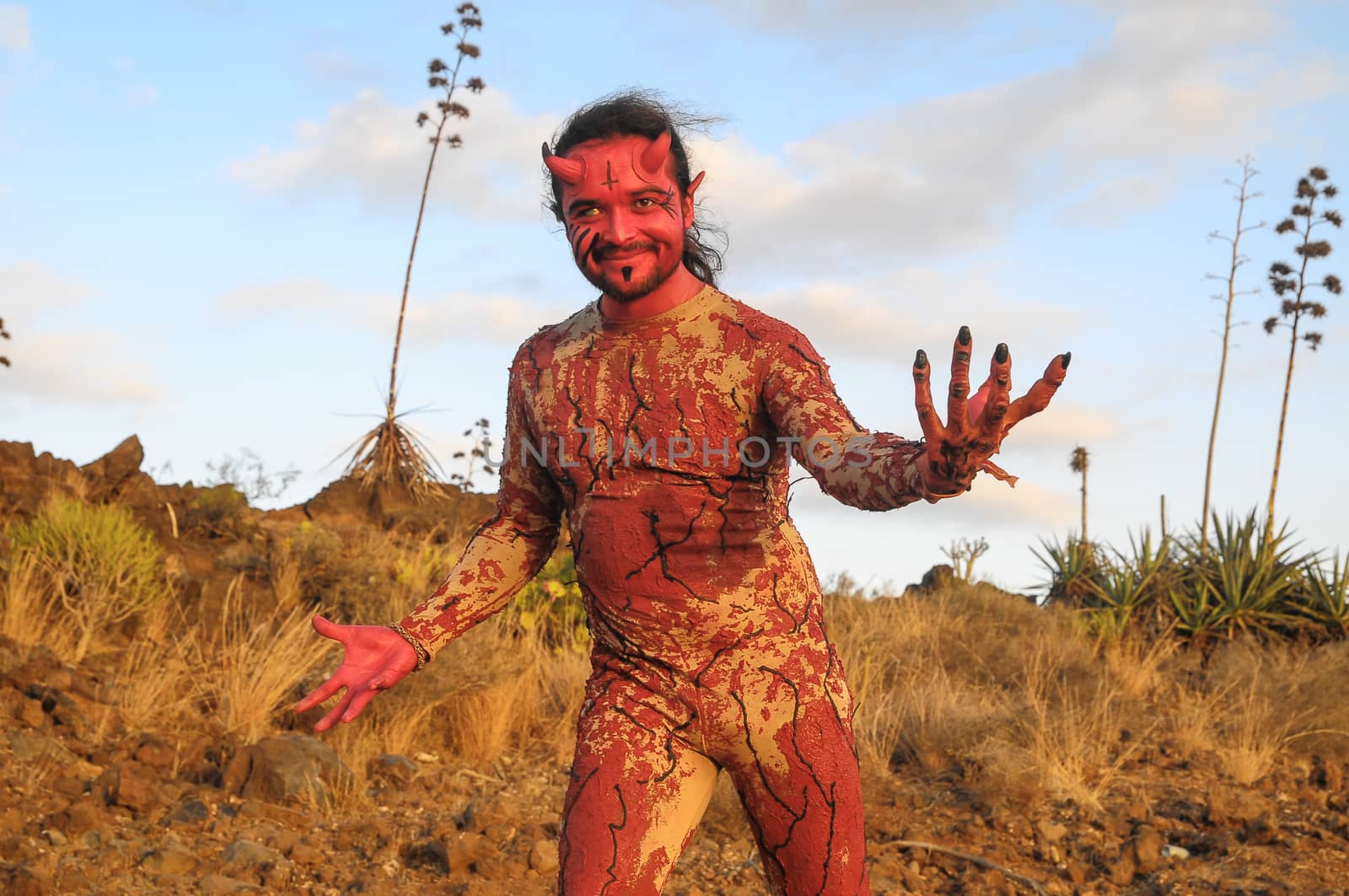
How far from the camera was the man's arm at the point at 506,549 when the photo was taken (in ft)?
10.7

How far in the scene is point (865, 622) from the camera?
11.6m

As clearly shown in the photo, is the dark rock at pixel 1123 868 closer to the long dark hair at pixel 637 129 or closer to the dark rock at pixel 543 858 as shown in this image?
the dark rock at pixel 543 858

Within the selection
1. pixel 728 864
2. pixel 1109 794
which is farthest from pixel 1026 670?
pixel 728 864

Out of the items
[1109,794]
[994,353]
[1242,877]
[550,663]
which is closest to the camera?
[994,353]

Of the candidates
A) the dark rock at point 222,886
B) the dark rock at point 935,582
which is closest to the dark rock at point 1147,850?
the dark rock at point 222,886

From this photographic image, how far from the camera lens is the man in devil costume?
2.88 meters

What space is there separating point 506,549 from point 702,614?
0.65 metres

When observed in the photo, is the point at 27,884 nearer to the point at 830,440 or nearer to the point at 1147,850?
the point at 830,440

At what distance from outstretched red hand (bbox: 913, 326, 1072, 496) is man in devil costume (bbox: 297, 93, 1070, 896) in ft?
1.59

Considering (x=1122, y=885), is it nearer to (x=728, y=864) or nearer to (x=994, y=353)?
(x=728, y=864)

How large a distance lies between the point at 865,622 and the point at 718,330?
29.3 ft

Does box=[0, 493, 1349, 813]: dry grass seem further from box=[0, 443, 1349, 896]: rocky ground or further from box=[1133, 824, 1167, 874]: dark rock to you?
box=[1133, 824, 1167, 874]: dark rock

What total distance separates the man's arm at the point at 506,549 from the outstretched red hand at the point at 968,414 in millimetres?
1245

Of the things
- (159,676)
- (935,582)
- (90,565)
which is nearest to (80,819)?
(159,676)
